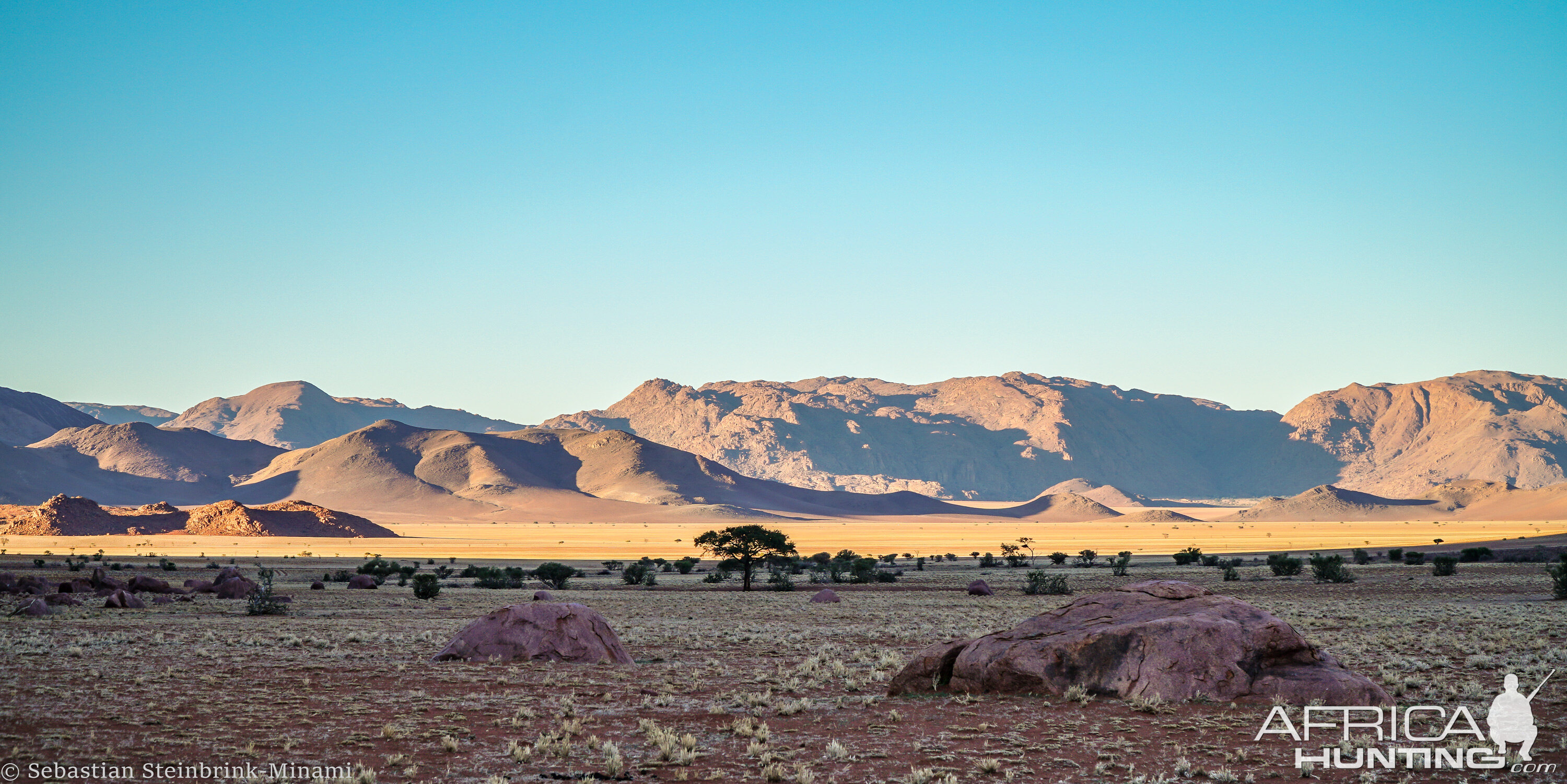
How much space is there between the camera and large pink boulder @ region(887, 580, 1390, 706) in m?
13.6

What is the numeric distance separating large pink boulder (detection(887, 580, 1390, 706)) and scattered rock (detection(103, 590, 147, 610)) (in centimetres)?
2702

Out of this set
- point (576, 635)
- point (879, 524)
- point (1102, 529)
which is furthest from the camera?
point (879, 524)

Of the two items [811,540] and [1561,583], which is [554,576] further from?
[811,540]

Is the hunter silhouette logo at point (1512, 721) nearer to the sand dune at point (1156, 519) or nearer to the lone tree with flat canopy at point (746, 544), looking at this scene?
the lone tree with flat canopy at point (746, 544)

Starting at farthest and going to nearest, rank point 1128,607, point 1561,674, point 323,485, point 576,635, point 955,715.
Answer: point 323,485, point 576,635, point 1561,674, point 1128,607, point 955,715

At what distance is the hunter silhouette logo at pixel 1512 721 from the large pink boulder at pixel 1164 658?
1.25 meters

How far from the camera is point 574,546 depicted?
104125 millimetres

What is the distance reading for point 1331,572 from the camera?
46438 millimetres

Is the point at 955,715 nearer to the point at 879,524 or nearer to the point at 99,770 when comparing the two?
the point at 99,770

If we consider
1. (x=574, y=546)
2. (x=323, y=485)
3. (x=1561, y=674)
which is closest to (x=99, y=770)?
(x=1561, y=674)

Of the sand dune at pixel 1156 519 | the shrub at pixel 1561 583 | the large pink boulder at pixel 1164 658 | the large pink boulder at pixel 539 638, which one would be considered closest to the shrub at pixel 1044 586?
the shrub at pixel 1561 583

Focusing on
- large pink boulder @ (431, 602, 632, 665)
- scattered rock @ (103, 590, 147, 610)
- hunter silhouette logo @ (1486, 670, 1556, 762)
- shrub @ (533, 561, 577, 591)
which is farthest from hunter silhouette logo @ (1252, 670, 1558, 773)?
shrub @ (533, 561, 577, 591)

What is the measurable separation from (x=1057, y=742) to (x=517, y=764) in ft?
18.9

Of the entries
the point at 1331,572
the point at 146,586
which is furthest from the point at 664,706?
the point at 1331,572
